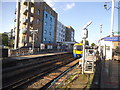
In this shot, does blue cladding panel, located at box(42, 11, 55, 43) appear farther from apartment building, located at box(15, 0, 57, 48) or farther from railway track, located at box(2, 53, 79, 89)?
railway track, located at box(2, 53, 79, 89)

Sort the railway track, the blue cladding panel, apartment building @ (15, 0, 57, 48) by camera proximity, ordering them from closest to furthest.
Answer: the railway track < apartment building @ (15, 0, 57, 48) < the blue cladding panel

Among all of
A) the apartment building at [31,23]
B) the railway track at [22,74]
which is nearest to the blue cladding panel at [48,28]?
the apartment building at [31,23]

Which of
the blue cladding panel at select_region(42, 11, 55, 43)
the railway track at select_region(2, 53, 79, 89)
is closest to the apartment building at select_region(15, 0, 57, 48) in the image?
the blue cladding panel at select_region(42, 11, 55, 43)

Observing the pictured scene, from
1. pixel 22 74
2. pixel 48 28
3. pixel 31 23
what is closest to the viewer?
pixel 22 74

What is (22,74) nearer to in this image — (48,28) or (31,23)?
(31,23)

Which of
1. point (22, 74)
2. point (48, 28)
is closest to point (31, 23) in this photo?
point (48, 28)

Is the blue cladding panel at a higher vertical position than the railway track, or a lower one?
higher

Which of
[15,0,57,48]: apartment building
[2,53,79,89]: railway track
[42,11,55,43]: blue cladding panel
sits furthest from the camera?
[42,11,55,43]: blue cladding panel

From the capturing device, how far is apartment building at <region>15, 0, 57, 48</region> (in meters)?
30.9

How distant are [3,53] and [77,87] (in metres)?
11.6

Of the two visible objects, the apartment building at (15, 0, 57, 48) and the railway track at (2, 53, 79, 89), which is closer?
the railway track at (2, 53, 79, 89)

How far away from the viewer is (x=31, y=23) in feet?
106

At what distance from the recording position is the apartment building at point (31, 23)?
30875mm

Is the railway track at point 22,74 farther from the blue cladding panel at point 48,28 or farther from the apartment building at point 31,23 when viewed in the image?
the blue cladding panel at point 48,28
